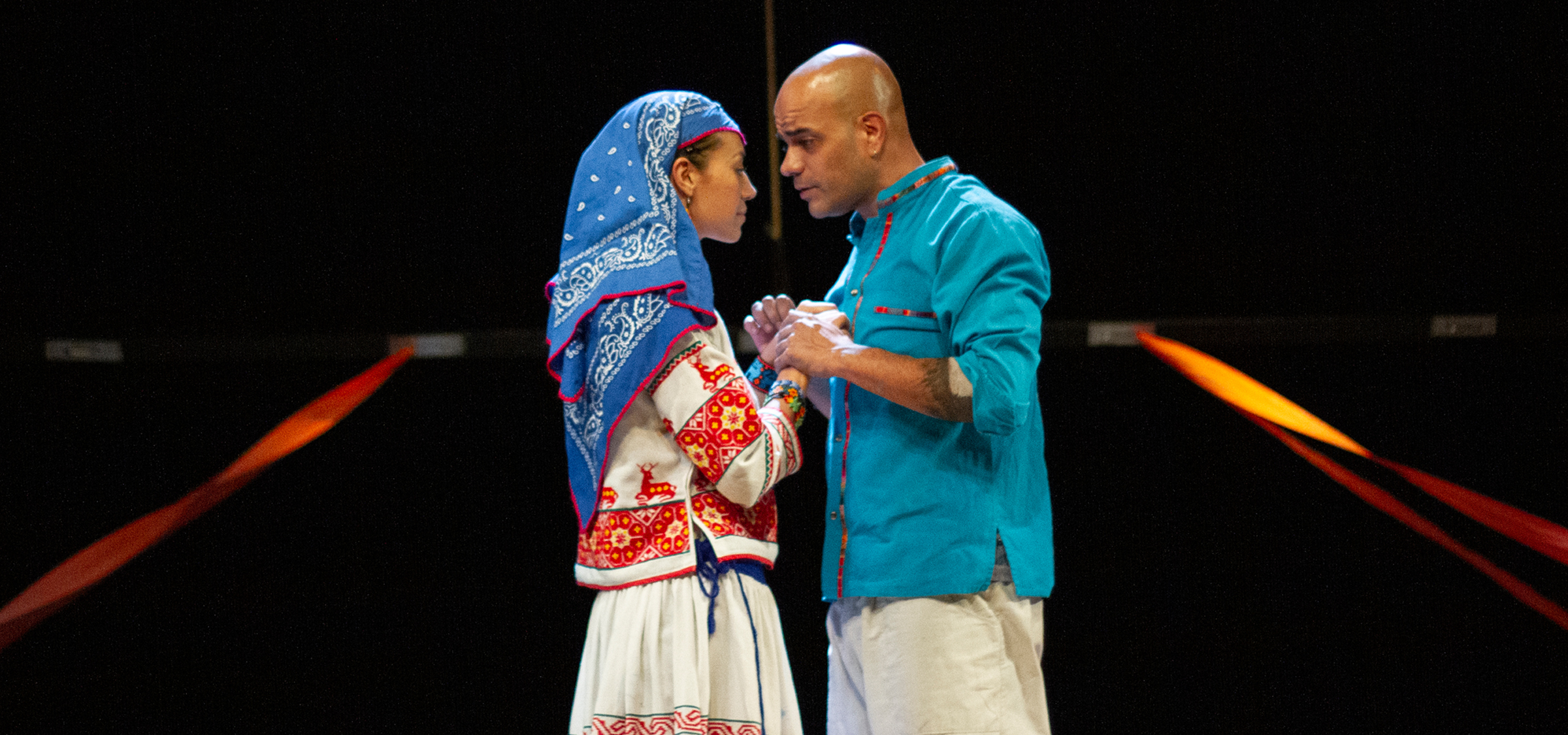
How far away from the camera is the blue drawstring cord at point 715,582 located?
1.58m

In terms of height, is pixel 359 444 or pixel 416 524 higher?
pixel 359 444

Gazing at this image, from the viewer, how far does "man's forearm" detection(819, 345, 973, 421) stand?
1589 millimetres

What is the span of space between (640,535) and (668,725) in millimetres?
265

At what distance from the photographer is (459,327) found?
2.95 metres

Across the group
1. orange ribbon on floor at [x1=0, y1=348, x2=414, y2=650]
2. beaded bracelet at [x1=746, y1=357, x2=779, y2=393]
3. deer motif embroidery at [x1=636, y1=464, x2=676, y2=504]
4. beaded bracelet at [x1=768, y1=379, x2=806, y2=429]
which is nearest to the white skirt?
deer motif embroidery at [x1=636, y1=464, x2=676, y2=504]

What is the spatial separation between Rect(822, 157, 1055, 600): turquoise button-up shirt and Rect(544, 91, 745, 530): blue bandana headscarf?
0.31 meters

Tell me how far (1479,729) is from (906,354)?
2266 mm

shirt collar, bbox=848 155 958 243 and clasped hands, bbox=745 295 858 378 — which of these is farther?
shirt collar, bbox=848 155 958 243

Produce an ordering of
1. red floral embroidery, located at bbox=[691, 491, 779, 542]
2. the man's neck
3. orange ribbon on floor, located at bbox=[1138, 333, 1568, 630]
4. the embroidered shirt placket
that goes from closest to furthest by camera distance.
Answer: red floral embroidery, located at bbox=[691, 491, 779, 542] < the embroidered shirt placket < the man's neck < orange ribbon on floor, located at bbox=[1138, 333, 1568, 630]

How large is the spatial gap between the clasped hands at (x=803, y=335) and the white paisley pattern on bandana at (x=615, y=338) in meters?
0.22

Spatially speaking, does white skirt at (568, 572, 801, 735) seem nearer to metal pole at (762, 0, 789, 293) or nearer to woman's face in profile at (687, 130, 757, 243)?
woman's face in profile at (687, 130, 757, 243)

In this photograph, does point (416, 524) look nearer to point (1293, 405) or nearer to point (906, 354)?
point (906, 354)

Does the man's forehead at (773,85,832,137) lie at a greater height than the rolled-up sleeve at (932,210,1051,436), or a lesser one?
greater

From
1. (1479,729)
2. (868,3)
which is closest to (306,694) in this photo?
(868,3)
